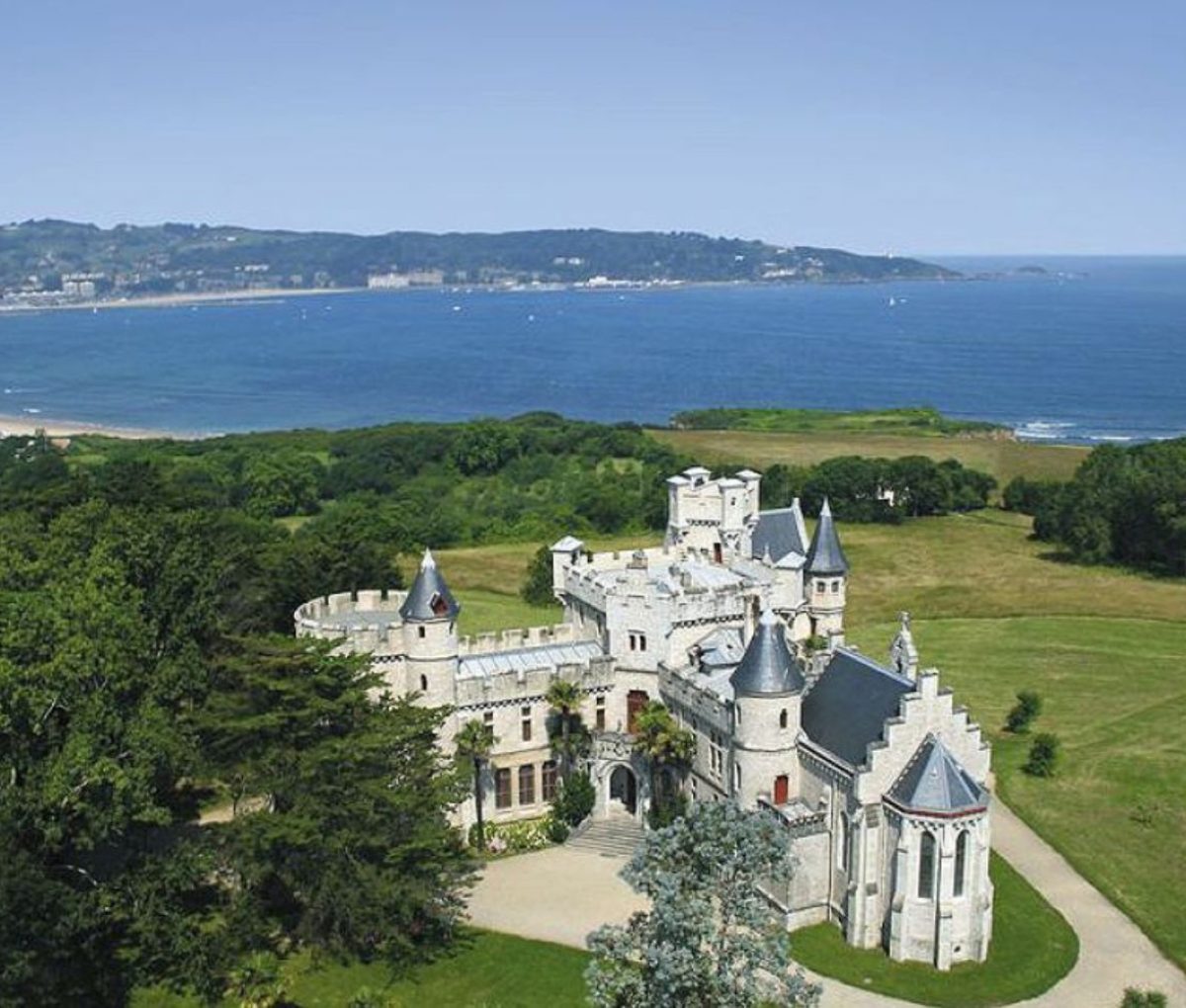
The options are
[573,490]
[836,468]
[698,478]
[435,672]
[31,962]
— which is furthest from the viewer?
[573,490]

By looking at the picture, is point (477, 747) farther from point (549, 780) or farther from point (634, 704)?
point (634, 704)

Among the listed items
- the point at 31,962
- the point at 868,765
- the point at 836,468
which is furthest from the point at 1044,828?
the point at 836,468

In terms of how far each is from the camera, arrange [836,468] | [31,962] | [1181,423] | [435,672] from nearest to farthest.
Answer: [31,962] < [435,672] < [836,468] < [1181,423]

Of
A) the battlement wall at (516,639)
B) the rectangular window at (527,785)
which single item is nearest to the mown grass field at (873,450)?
the battlement wall at (516,639)

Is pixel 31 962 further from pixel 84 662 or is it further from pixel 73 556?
pixel 73 556

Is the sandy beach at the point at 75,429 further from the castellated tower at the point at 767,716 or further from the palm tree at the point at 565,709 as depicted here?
the castellated tower at the point at 767,716

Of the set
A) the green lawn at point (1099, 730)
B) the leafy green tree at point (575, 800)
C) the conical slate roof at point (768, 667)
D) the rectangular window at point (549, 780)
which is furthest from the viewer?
the rectangular window at point (549, 780)

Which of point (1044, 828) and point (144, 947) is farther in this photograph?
point (1044, 828)

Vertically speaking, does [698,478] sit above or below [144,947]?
above
